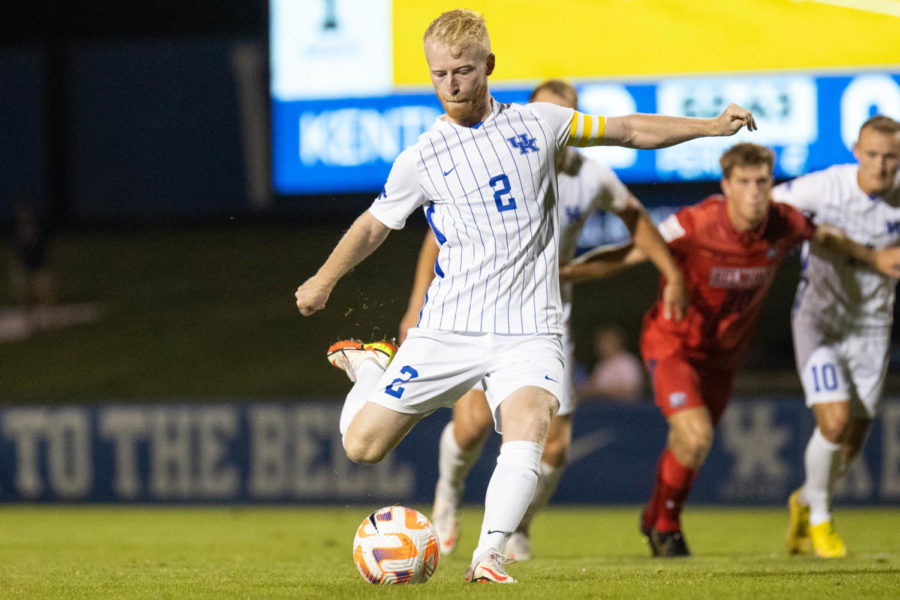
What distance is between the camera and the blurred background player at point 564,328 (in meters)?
6.46

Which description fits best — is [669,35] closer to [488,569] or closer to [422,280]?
[422,280]

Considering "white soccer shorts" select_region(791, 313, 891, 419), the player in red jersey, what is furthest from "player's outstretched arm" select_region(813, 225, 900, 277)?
"white soccer shorts" select_region(791, 313, 891, 419)

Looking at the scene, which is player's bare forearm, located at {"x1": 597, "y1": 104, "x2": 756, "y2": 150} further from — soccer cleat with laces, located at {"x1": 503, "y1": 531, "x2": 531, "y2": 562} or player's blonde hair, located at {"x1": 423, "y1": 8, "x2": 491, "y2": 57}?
soccer cleat with laces, located at {"x1": 503, "y1": 531, "x2": 531, "y2": 562}

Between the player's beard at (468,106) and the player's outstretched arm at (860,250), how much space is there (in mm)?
2545

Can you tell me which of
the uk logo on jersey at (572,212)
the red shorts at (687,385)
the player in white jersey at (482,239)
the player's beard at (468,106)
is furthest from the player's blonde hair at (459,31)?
the red shorts at (687,385)

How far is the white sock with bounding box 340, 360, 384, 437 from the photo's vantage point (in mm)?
5016

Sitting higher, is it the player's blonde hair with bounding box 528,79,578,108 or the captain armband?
the player's blonde hair with bounding box 528,79,578,108

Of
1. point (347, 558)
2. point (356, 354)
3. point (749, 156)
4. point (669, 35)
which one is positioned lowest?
point (347, 558)

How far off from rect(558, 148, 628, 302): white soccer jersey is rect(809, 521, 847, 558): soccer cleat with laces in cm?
174

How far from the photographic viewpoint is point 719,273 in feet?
21.8

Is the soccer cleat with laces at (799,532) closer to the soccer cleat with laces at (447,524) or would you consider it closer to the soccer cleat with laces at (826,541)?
the soccer cleat with laces at (826,541)

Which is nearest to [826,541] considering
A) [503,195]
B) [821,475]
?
[821,475]

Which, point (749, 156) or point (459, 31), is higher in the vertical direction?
point (459, 31)

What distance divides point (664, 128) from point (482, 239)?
78 centimetres
